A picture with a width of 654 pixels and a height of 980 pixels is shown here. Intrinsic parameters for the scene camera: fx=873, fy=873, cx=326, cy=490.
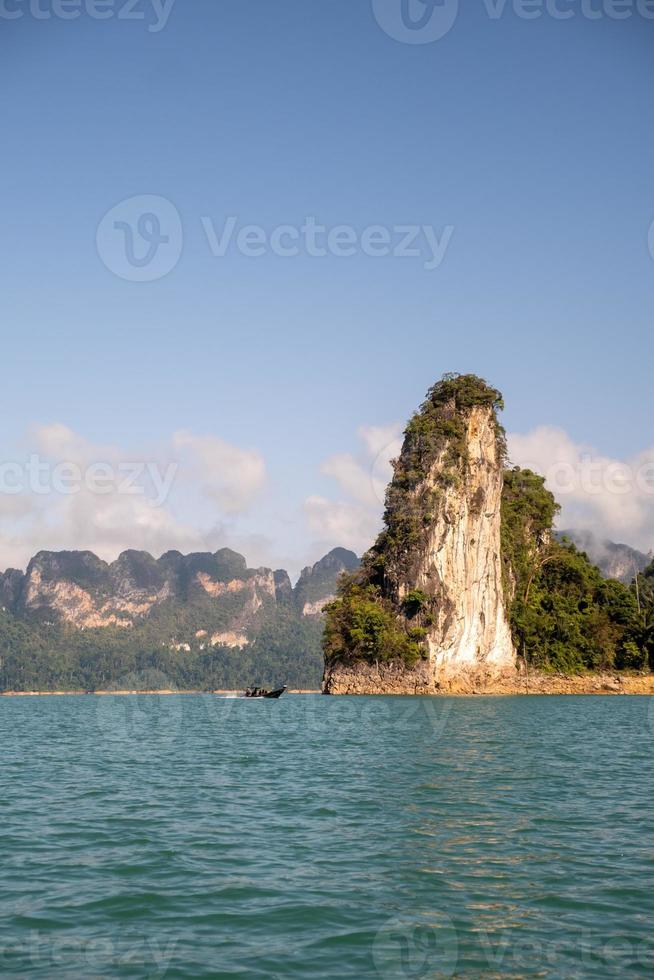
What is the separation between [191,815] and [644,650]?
67548 millimetres

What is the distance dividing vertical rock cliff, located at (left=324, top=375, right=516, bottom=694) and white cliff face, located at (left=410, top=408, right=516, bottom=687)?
8 cm

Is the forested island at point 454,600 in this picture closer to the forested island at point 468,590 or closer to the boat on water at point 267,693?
the forested island at point 468,590

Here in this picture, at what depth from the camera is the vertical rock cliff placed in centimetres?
6525

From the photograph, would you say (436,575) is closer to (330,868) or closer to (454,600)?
(454,600)

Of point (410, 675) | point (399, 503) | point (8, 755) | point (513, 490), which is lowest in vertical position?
point (8, 755)

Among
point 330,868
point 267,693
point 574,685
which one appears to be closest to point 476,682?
point 574,685

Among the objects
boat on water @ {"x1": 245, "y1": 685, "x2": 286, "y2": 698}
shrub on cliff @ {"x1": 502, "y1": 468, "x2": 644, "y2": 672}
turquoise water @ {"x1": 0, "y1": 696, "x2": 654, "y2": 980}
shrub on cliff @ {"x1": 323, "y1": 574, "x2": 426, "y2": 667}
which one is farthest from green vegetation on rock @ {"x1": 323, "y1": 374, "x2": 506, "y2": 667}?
turquoise water @ {"x1": 0, "y1": 696, "x2": 654, "y2": 980}

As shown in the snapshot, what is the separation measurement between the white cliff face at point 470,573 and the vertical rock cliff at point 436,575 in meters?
0.08

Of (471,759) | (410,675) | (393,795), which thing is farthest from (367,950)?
(410,675)

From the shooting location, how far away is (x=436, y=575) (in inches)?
2611

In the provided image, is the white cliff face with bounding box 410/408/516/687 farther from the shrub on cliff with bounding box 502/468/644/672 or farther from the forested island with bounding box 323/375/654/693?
the shrub on cliff with bounding box 502/468/644/672

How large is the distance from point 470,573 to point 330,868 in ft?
194

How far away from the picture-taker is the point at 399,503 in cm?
6881

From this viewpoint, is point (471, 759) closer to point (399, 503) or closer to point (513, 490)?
point (399, 503)
